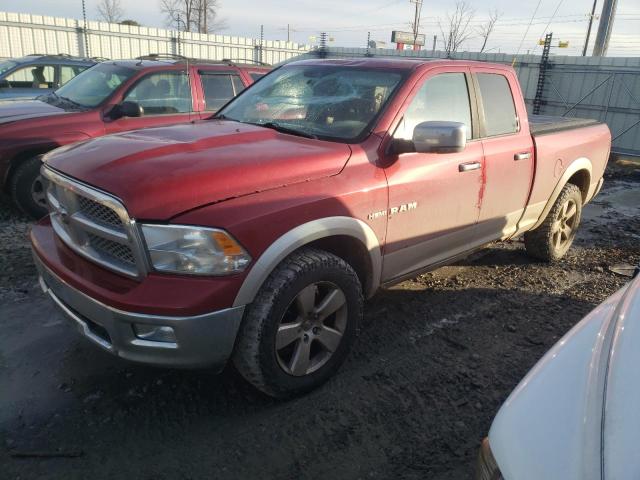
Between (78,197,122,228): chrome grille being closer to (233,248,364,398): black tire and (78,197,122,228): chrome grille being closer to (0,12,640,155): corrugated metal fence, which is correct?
(233,248,364,398): black tire

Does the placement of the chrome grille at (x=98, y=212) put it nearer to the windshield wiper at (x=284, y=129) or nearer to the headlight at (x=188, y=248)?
the headlight at (x=188, y=248)

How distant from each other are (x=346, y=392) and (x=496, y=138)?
2.28 m

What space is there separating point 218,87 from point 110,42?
16.5 m

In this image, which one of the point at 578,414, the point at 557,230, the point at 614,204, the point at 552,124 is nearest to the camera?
the point at 578,414

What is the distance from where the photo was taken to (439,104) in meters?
3.57

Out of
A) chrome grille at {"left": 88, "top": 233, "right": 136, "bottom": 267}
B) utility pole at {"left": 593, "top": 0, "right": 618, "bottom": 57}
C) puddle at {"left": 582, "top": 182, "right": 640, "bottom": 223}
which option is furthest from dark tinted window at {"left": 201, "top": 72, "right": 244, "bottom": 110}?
utility pole at {"left": 593, "top": 0, "right": 618, "bottom": 57}

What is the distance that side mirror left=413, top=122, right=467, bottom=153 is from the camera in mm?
2971

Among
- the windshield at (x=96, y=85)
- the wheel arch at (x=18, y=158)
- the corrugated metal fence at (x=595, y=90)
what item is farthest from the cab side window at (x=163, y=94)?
the corrugated metal fence at (x=595, y=90)

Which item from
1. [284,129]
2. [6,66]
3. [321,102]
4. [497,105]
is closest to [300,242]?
[284,129]

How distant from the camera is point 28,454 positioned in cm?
243

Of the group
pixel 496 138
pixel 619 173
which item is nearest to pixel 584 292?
pixel 496 138

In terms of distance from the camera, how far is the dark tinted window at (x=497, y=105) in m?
Answer: 3.98

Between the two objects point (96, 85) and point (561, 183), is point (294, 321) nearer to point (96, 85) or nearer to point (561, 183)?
point (561, 183)

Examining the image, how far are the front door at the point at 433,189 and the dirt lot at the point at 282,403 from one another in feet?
1.93
